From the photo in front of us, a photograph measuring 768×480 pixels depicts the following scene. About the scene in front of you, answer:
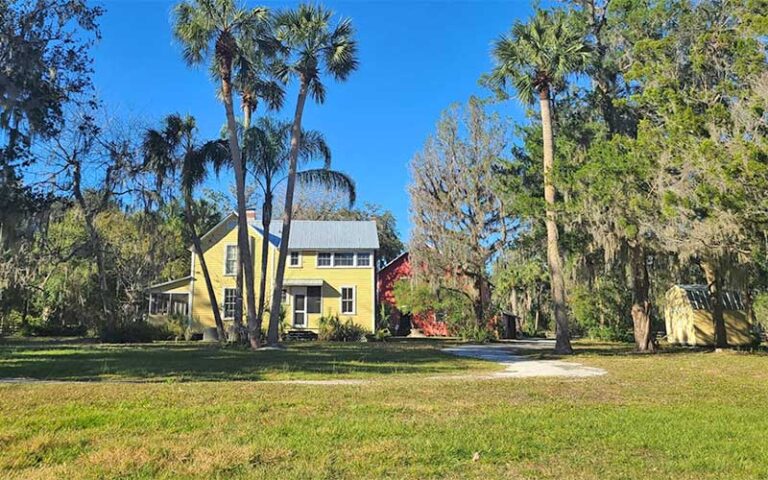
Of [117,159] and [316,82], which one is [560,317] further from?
[117,159]

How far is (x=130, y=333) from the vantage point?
2425cm

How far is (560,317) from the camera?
774 inches

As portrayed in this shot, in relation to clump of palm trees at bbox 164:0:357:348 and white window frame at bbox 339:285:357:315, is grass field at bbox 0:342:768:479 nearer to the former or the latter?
clump of palm trees at bbox 164:0:357:348

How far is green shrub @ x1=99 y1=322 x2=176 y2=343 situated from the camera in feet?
78.0

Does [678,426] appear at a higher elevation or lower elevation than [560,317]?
lower

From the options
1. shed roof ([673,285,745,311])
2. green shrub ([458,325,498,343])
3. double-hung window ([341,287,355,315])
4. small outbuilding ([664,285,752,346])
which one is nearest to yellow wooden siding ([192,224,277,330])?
double-hung window ([341,287,355,315])

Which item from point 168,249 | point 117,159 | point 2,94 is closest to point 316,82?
point 117,159

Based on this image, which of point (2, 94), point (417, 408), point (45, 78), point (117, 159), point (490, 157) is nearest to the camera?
point (417, 408)

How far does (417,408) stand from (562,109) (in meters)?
17.1

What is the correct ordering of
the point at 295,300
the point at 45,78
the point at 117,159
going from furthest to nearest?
the point at 295,300
the point at 117,159
the point at 45,78

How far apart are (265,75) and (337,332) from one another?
11822 millimetres

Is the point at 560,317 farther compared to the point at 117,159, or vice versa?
the point at 117,159

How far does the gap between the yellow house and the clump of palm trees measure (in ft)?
31.7

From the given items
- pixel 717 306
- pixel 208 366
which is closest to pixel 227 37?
pixel 208 366
